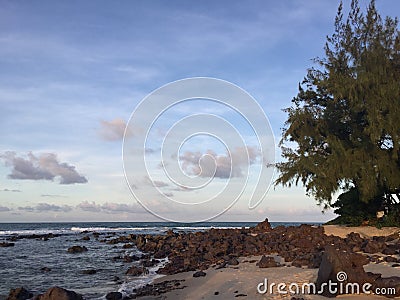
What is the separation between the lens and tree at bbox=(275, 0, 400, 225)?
2438cm

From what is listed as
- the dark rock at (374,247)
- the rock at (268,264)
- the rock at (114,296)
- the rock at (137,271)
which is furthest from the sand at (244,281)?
the dark rock at (374,247)

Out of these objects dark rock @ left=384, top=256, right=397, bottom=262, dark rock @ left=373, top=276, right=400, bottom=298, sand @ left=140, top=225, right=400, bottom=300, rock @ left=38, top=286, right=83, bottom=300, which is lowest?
rock @ left=38, top=286, right=83, bottom=300

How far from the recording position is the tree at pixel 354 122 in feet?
80.0

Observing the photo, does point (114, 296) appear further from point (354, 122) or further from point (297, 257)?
point (354, 122)

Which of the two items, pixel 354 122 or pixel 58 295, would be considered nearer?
pixel 58 295

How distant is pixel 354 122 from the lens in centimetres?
2766

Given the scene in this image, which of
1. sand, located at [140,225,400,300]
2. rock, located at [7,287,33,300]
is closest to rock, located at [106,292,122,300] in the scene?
sand, located at [140,225,400,300]

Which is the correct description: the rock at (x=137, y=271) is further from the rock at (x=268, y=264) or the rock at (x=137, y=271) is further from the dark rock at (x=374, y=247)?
the dark rock at (x=374, y=247)

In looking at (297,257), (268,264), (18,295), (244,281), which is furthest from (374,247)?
(18,295)

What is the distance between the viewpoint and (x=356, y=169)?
24688mm

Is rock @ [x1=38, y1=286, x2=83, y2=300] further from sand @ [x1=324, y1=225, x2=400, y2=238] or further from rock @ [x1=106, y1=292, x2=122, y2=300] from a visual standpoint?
sand @ [x1=324, y1=225, x2=400, y2=238]

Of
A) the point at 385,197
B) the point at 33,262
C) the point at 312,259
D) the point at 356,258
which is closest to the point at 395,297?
the point at 356,258

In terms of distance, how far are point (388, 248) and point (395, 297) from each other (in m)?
8.24

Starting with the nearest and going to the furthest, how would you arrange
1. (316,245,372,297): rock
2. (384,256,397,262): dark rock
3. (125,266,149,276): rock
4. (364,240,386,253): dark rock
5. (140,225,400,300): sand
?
(316,245,372,297): rock, (140,225,400,300): sand, (384,256,397,262): dark rock, (364,240,386,253): dark rock, (125,266,149,276): rock
